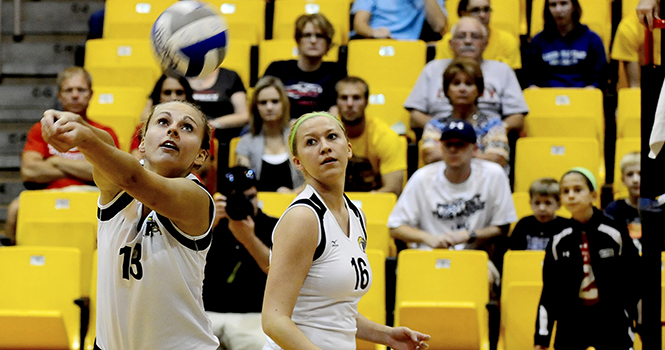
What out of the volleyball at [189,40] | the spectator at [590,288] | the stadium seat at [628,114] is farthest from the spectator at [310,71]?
the volleyball at [189,40]

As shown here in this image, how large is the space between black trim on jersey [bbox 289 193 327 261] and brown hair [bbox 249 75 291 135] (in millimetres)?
3320

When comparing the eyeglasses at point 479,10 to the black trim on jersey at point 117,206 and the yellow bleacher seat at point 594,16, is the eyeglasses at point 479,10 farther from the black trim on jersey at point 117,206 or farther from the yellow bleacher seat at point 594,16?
the black trim on jersey at point 117,206

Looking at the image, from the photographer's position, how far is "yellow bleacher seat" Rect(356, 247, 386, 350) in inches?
183

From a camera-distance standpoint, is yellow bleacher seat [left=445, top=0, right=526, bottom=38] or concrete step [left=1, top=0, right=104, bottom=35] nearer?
yellow bleacher seat [left=445, top=0, right=526, bottom=38]

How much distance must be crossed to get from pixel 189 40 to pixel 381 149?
2.58 metres

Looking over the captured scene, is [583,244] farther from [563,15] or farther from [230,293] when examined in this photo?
[563,15]

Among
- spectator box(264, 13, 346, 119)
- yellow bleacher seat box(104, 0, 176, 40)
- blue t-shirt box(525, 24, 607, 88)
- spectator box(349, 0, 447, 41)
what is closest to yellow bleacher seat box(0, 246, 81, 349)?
spectator box(264, 13, 346, 119)

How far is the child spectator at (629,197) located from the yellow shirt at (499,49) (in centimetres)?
167

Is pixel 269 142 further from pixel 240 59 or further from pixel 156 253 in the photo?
pixel 156 253

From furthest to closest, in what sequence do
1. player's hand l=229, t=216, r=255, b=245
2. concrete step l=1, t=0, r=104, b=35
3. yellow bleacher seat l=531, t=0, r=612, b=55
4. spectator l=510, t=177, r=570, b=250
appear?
concrete step l=1, t=0, r=104, b=35 < yellow bleacher seat l=531, t=0, r=612, b=55 < spectator l=510, t=177, r=570, b=250 < player's hand l=229, t=216, r=255, b=245

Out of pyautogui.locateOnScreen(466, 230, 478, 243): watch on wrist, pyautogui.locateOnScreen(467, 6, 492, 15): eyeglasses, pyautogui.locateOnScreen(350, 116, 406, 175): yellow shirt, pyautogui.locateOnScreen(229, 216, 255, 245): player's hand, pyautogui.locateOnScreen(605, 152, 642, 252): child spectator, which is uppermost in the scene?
pyautogui.locateOnScreen(467, 6, 492, 15): eyeglasses

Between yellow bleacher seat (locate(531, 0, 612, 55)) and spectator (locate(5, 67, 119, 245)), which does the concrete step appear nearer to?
spectator (locate(5, 67, 119, 245))

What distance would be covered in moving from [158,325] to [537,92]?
451 centimetres

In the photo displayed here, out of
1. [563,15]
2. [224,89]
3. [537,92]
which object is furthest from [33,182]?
[563,15]
